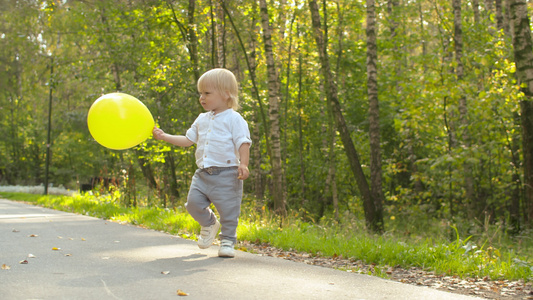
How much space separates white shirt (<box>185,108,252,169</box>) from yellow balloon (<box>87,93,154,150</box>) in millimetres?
619

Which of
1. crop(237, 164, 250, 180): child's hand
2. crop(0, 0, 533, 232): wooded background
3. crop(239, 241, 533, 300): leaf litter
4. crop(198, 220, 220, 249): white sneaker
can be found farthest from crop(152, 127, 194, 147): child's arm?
crop(0, 0, 533, 232): wooded background

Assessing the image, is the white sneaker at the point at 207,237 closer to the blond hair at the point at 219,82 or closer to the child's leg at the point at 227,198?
the child's leg at the point at 227,198

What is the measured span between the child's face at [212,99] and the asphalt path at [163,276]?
1462 millimetres

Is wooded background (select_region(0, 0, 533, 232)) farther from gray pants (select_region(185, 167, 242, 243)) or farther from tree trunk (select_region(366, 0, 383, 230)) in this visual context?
gray pants (select_region(185, 167, 242, 243))

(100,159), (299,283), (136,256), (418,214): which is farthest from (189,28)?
(100,159)

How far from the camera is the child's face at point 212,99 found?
541 cm

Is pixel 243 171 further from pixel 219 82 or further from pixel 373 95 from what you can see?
pixel 373 95

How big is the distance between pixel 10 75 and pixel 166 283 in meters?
45.2

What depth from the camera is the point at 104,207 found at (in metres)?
12.5

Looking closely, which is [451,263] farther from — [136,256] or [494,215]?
[494,215]

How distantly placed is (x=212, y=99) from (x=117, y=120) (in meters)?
0.96

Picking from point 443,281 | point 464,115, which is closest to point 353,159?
point 464,115

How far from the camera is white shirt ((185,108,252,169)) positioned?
531 centimetres

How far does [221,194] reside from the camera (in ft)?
17.5
